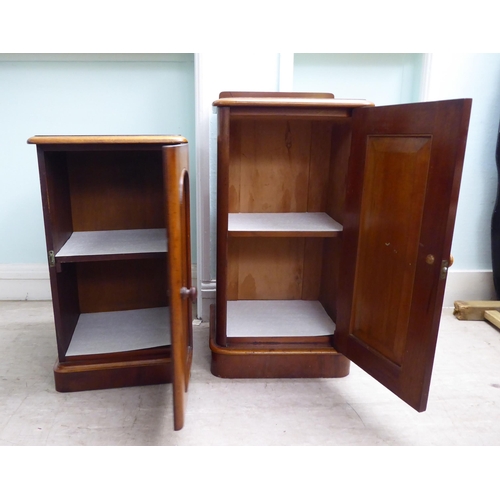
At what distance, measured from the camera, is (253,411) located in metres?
1.35

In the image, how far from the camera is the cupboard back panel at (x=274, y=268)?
1.83 metres

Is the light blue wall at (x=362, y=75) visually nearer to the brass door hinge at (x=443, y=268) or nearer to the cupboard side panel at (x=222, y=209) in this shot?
the cupboard side panel at (x=222, y=209)

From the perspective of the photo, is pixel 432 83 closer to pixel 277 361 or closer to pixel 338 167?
pixel 338 167

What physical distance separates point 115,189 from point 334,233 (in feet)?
2.89

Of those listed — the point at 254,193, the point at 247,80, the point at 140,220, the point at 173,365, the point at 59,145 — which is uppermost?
the point at 247,80

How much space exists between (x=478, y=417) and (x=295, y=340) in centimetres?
64

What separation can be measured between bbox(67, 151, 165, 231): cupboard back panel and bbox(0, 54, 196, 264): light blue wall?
1.15 ft

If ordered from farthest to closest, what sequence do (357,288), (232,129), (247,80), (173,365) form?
(247,80)
(232,129)
(357,288)
(173,365)

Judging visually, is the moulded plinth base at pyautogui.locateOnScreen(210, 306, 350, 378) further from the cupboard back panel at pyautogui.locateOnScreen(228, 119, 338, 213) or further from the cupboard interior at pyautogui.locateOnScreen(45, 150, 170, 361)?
the cupboard back panel at pyautogui.locateOnScreen(228, 119, 338, 213)

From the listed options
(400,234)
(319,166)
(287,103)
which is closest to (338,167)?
(319,166)

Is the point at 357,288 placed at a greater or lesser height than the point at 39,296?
greater

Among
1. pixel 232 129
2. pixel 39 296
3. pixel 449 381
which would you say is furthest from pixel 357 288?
pixel 39 296

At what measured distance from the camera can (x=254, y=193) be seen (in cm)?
176

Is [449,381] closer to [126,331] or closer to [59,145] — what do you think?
[126,331]
